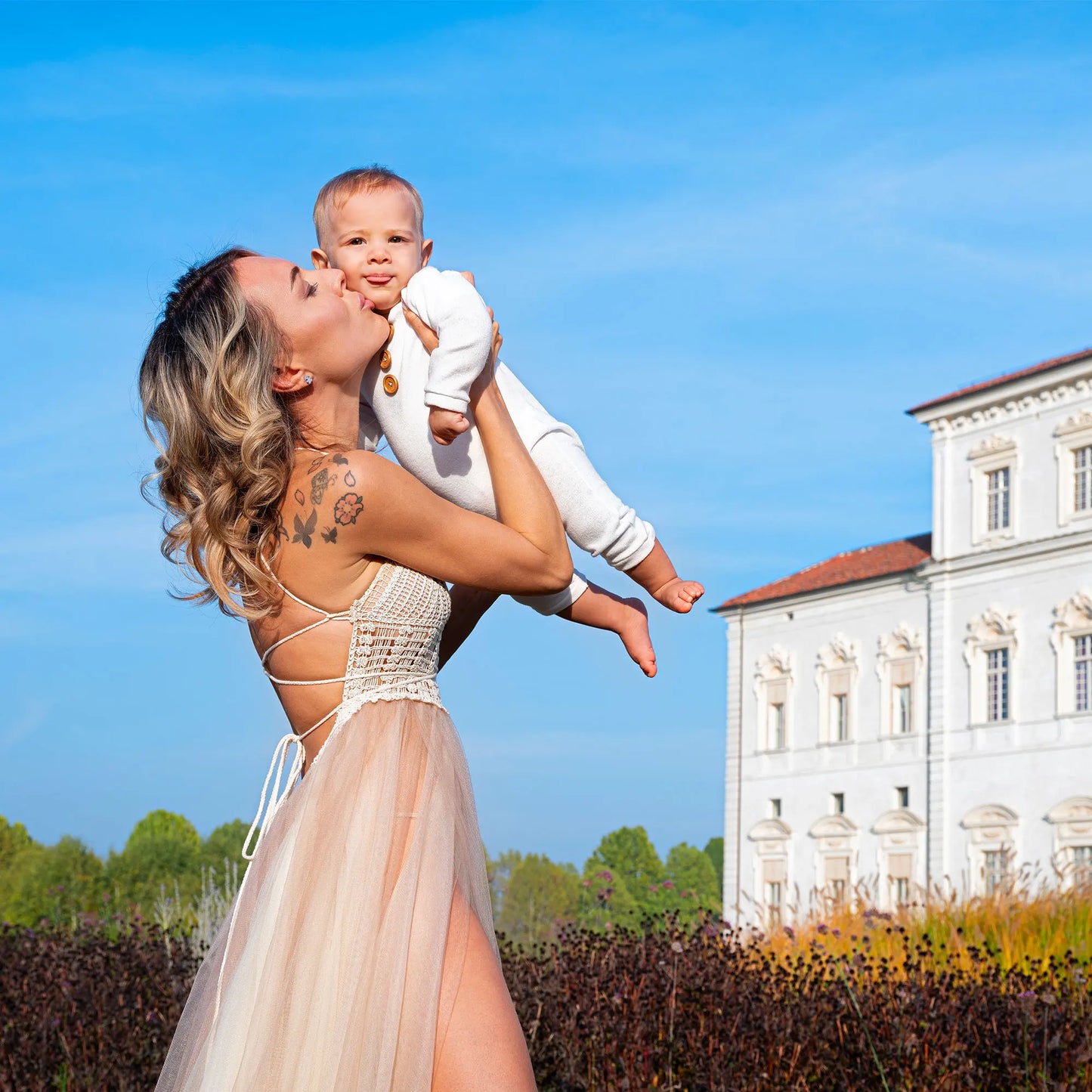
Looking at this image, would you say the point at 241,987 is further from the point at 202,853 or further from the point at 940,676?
the point at 940,676

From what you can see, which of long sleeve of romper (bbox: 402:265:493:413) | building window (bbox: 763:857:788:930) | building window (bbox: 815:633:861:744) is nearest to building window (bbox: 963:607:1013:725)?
building window (bbox: 815:633:861:744)

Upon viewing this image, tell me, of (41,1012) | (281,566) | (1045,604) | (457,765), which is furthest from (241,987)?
(1045,604)

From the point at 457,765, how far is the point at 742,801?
4052 cm

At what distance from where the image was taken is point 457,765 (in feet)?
8.67

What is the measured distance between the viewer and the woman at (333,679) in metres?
2.39

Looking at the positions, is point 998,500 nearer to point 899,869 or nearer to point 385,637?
point 899,869

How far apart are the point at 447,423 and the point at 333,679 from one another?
519 mm

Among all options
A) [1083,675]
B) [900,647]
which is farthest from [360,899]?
[900,647]

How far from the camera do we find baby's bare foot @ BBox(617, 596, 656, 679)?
10.0 ft

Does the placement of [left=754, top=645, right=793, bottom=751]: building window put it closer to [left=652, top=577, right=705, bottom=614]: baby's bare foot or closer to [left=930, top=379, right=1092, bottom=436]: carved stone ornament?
[left=930, top=379, right=1092, bottom=436]: carved stone ornament

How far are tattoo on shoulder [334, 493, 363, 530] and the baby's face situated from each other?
0.70 metres

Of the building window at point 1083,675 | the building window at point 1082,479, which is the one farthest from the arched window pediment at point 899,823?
the building window at point 1082,479

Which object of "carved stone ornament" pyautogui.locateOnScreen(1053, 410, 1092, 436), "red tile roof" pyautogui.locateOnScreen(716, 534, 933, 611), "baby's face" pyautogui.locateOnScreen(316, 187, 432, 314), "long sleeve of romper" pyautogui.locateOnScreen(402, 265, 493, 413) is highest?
"carved stone ornament" pyautogui.locateOnScreen(1053, 410, 1092, 436)

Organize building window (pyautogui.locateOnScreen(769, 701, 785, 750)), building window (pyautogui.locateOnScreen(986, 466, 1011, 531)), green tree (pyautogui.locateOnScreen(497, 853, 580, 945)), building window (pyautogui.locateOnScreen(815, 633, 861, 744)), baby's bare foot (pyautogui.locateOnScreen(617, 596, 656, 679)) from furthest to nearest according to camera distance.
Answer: building window (pyautogui.locateOnScreen(769, 701, 785, 750)) < building window (pyautogui.locateOnScreen(815, 633, 861, 744)) < building window (pyautogui.locateOnScreen(986, 466, 1011, 531)) < green tree (pyautogui.locateOnScreen(497, 853, 580, 945)) < baby's bare foot (pyautogui.locateOnScreen(617, 596, 656, 679))
